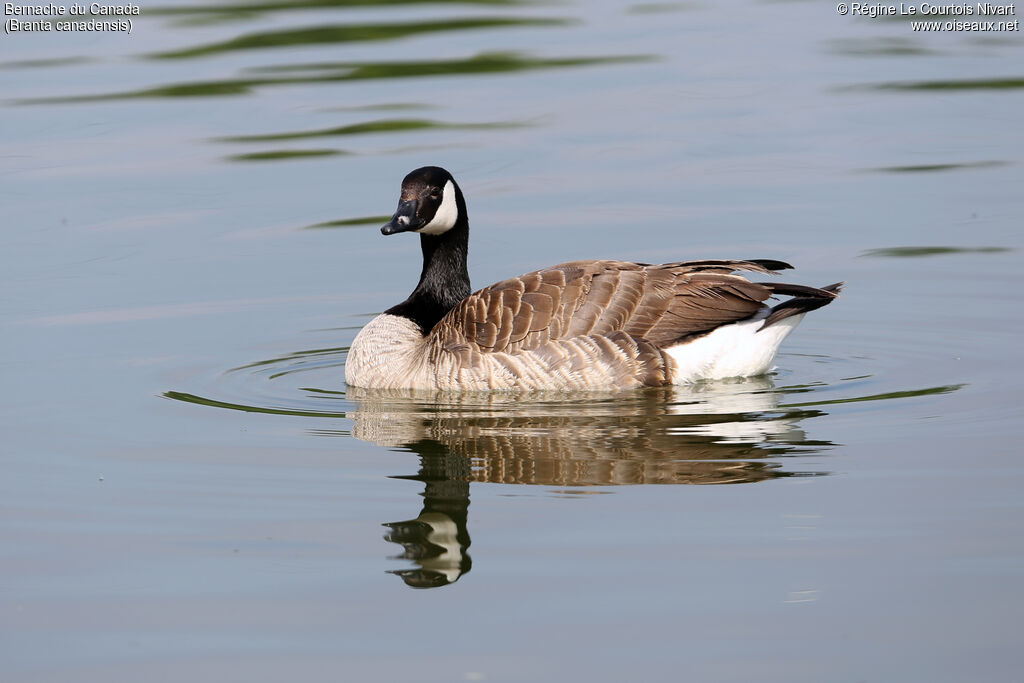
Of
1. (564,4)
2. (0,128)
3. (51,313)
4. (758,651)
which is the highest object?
(564,4)

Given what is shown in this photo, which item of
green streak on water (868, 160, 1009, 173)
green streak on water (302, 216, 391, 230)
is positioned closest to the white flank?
green streak on water (302, 216, 391, 230)

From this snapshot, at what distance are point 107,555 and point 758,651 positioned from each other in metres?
3.45

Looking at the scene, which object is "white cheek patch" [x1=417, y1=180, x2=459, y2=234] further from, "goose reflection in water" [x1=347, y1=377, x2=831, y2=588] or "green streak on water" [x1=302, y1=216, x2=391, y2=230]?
"green streak on water" [x1=302, y1=216, x2=391, y2=230]

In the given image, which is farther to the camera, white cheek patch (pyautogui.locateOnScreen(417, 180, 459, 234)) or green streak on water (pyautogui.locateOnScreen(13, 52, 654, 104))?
green streak on water (pyautogui.locateOnScreen(13, 52, 654, 104))

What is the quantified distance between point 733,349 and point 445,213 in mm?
2587

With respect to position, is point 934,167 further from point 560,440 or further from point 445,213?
point 560,440

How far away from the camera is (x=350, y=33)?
26266 mm

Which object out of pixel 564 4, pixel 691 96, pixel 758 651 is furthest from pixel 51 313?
pixel 564 4

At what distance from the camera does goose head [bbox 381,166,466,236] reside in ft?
39.7

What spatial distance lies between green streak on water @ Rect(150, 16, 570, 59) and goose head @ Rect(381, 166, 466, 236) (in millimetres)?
14097

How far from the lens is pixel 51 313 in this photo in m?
13.8

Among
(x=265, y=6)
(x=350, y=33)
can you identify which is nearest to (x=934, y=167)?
(x=350, y=33)

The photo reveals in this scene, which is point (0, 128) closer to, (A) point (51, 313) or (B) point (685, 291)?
(A) point (51, 313)

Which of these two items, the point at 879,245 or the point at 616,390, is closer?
the point at 616,390
